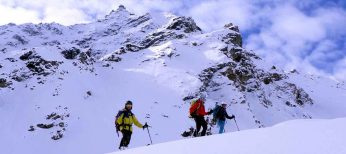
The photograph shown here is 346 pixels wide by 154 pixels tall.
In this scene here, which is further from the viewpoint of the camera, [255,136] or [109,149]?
[109,149]

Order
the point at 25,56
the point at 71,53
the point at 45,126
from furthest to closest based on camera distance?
the point at 71,53
the point at 25,56
the point at 45,126

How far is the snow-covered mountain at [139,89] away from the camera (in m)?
32.1

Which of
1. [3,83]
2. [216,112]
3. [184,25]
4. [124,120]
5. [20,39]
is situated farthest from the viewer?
[20,39]

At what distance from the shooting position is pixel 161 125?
33812 mm

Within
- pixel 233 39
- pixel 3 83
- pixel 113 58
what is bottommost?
pixel 3 83

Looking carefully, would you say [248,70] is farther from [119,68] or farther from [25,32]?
[25,32]

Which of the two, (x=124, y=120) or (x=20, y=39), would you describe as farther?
(x=20, y=39)

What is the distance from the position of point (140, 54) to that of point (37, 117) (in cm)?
2105

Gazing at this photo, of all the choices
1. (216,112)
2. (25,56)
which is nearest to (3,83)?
(25,56)

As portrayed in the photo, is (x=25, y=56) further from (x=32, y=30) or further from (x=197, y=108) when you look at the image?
(x=32, y=30)

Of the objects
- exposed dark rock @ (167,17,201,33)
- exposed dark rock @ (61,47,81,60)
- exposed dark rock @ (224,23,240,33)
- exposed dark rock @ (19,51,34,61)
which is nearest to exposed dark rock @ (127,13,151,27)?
exposed dark rock @ (167,17,201,33)

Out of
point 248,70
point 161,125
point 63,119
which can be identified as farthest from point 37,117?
point 248,70

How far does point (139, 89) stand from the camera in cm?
4134

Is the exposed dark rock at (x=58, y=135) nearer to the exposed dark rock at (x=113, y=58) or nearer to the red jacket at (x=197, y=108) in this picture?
the red jacket at (x=197, y=108)
